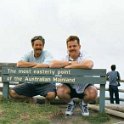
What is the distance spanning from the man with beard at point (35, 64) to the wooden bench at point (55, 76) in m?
0.14

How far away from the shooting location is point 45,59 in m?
9.17

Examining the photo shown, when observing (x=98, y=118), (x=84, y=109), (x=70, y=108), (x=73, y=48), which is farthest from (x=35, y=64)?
(x=98, y=118)

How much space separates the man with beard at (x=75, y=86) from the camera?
332 inches

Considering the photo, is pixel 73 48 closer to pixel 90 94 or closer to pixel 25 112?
pixel 90 94

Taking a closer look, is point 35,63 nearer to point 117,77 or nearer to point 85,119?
point 85,119

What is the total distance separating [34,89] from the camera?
919 centimetres

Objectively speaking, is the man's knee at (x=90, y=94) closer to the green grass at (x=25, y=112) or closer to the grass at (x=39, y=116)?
the grass at (x=39, y=116)

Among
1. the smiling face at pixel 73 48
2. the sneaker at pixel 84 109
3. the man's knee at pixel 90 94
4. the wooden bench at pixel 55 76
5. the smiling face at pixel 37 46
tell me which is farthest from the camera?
the smiling face at pixel 37 46

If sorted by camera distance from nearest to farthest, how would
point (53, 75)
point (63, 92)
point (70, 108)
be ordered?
point (63, 92) < point (70, 108) < point (53, 75)

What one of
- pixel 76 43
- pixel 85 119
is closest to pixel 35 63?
pixel 76 43

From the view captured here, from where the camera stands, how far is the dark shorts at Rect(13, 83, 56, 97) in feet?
29.6

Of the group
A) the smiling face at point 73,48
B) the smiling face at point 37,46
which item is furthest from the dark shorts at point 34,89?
the smiling face at point 73,48

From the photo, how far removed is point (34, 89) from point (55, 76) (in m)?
0.63

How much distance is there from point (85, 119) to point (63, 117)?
0.37 meters
